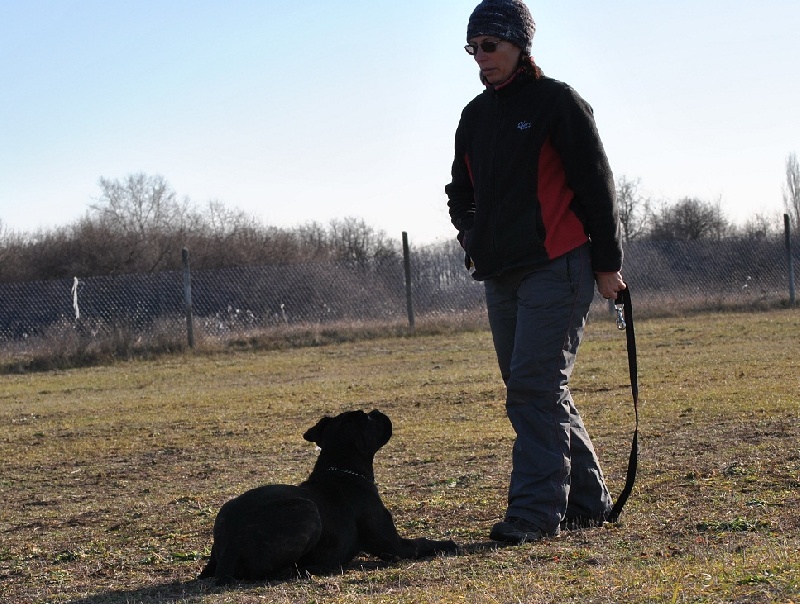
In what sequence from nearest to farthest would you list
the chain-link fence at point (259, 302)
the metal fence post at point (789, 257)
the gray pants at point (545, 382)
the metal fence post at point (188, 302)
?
the gray pants at point (545, 382) < the metal fence post at point (188, 302) < the chain-link fence at point (259, 302) < the metal fence post at point (789, 257)

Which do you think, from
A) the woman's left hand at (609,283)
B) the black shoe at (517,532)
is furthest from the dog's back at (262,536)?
the woman's left hand at (609,283)

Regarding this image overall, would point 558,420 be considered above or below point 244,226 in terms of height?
below

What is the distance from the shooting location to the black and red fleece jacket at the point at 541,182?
15.6 ft

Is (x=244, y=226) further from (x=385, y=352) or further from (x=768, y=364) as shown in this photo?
(x=768, y=364)

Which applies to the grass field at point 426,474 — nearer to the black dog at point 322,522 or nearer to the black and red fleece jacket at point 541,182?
the black dog at point 322,522

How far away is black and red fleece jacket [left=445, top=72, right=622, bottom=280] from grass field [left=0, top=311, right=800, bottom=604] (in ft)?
4.14

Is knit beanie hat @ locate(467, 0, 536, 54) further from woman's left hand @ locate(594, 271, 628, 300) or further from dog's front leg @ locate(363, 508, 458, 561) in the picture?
dog's front leg @ locate(363, 508, 458, 561)

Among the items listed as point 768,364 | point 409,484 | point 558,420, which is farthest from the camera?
point 768,364

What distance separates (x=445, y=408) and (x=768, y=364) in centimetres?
398

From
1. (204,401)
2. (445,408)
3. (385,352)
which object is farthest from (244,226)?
(445,408)

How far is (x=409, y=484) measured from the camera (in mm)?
6469

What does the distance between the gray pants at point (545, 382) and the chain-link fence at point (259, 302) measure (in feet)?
46.9

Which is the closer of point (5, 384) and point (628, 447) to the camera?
point (628, 447)

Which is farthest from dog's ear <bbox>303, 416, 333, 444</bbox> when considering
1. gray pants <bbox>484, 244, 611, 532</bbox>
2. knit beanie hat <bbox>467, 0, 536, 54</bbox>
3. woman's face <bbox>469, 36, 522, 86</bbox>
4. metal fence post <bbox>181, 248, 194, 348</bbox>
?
metal fence post <bbox>181, 248, 194, 348</bbox>
